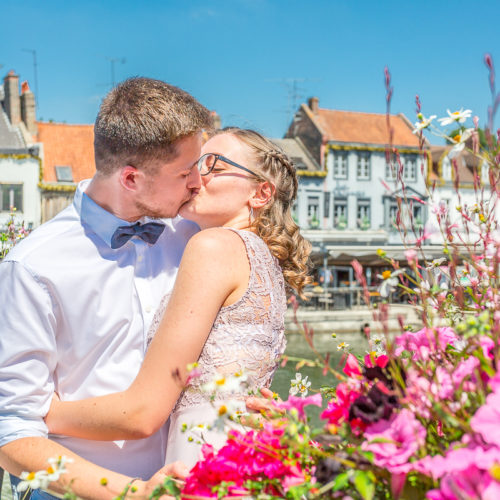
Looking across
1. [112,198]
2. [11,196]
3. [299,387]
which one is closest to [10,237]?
[112,198]

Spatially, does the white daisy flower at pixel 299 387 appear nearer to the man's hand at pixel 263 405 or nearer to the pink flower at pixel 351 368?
the man's hand at pixel 263 405

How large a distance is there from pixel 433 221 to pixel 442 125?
0.78ft

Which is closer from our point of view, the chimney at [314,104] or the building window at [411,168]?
the building window at [411,168]

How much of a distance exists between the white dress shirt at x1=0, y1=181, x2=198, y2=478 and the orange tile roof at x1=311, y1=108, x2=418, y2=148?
3049 cm

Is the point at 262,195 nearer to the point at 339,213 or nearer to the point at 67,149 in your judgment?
the point at 67,149

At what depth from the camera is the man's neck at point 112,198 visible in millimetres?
2273

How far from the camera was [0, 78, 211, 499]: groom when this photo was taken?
6.20 ft

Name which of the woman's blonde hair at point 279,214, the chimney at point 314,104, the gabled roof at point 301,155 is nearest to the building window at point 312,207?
the gabled roof at point 301,155

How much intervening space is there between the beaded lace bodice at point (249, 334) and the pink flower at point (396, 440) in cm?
95

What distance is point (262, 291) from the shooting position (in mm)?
2080

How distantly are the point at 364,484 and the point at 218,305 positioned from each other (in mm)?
1044

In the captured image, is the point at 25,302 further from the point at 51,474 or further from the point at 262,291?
the point at 51,474

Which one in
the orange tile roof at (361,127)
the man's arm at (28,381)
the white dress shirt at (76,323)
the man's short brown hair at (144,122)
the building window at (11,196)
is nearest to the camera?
the man's arm at (28,381)

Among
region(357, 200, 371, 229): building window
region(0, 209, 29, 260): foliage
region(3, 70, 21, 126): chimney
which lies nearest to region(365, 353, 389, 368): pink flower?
region(0, 209, 29, 260): foliage
